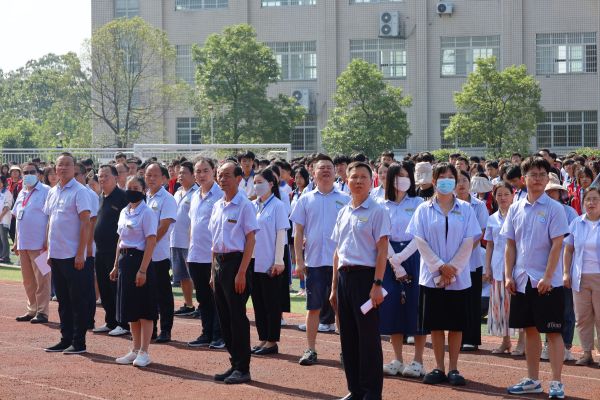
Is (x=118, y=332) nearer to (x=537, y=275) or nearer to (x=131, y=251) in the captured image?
(x=131, y=251)

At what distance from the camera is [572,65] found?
5291 centimetres

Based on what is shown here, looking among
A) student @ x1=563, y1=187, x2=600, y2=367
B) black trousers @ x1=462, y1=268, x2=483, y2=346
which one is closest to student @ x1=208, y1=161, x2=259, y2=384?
black trousers @ x1=462, y1=268, x2=483, y2=346

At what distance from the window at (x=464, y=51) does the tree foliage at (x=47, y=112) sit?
59.0ft

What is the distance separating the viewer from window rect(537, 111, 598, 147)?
5312 centimetres

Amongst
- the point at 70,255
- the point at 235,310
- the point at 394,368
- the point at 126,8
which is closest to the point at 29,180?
the point at 70,255

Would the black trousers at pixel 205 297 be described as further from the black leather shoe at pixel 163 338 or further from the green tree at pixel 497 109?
the green tree at pixel 497 109

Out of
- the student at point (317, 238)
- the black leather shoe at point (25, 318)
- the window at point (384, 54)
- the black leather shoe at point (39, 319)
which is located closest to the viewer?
the student at point (317, 238)

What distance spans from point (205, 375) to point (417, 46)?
45.0 meters

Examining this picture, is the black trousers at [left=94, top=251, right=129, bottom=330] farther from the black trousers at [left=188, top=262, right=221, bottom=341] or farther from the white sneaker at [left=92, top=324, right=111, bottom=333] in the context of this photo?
the black trousers at [left=188, top=262, right=221, bottom=341]

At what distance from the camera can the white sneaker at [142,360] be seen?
11.6 m

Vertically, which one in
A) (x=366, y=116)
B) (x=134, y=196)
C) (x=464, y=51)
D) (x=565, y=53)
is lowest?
(x=134, y=196)

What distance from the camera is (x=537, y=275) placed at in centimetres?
984

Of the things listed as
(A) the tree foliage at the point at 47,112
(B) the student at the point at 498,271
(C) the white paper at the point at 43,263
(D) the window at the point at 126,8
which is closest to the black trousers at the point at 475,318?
(B) the student at the point at 498,271

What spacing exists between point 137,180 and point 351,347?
152 inches
